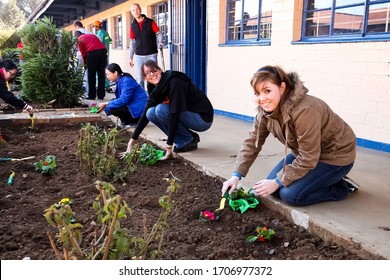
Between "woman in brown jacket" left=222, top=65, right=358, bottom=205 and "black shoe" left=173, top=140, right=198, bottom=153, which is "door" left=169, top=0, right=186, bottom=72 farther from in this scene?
"woman in brown jacket" left=222, top=65, right=358, bottom=205

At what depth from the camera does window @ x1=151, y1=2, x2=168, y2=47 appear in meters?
10.1

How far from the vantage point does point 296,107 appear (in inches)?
99.7

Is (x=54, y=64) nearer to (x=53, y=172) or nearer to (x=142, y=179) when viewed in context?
(x=53, y=172)

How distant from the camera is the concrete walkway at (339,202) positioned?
2336mm

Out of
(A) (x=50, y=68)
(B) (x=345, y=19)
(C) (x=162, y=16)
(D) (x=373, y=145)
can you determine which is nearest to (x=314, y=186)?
(D) (x=373, y=145)

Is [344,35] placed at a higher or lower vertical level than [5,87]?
higher

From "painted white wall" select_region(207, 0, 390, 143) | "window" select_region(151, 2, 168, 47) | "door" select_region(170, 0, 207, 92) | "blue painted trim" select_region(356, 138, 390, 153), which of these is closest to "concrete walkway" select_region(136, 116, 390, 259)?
"blue painted trim" select_region(356, 138, 390, 153)

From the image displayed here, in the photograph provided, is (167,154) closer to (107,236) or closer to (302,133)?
(302,133)

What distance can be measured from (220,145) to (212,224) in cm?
209

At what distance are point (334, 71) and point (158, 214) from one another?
10.1ft

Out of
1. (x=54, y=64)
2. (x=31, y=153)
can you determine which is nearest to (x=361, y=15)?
(x=31, y=153)

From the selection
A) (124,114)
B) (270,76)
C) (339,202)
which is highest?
(270,76)

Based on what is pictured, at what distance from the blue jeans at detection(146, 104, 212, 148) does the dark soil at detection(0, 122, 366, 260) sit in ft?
1.05

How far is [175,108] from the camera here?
13.1ft
